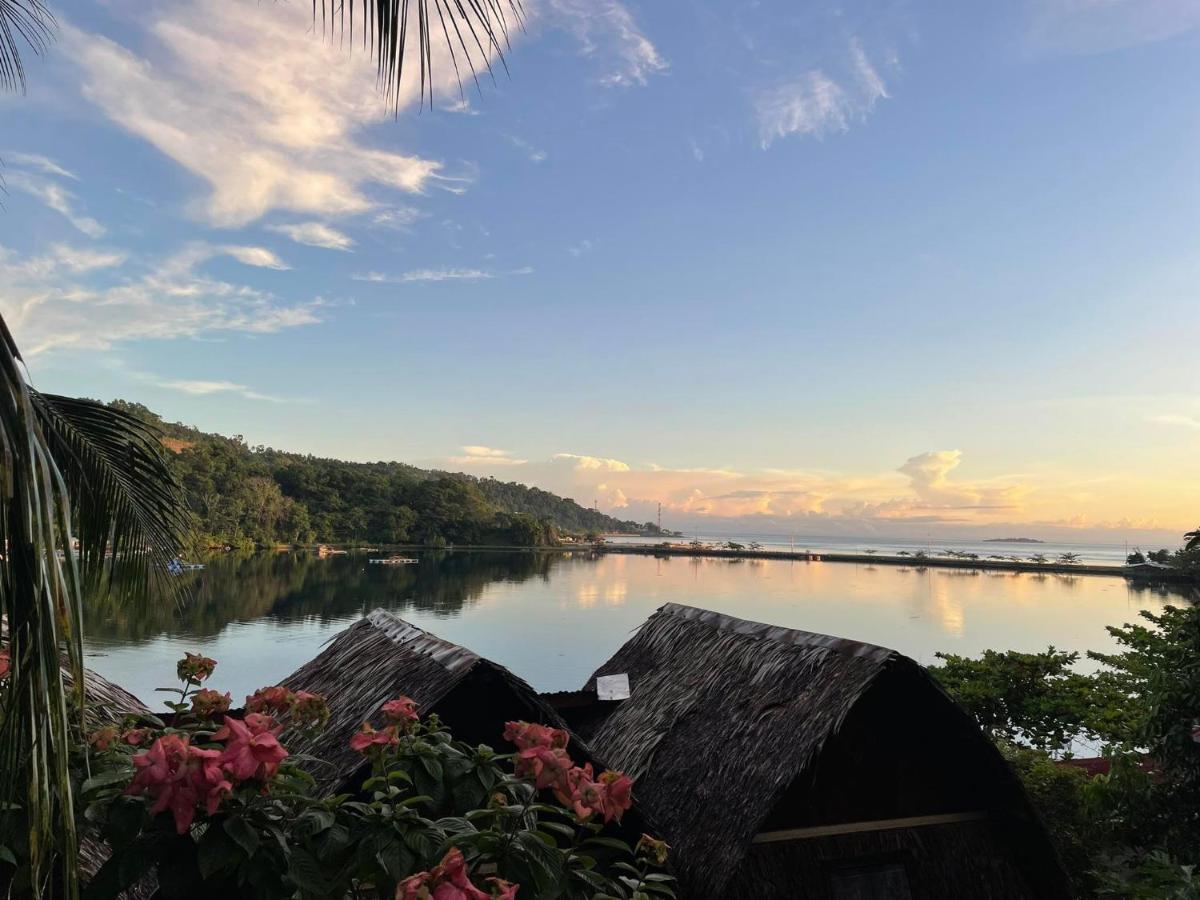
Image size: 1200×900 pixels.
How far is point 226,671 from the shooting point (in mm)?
20891

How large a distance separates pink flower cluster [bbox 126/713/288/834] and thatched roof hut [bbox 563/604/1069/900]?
3.17m

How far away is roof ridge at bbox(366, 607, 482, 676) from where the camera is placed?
441cm

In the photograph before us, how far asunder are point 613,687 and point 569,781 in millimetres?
4826

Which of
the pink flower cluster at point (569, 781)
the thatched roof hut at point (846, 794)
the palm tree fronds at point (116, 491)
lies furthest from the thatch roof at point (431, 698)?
the pink flower cluster at point (569, 781)

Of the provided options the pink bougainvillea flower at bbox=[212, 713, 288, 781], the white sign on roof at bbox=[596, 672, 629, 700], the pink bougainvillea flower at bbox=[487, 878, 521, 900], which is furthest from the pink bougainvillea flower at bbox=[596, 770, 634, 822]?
the white sign on roof at bbox=[596, 672, 629, 700]

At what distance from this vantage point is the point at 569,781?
180cm

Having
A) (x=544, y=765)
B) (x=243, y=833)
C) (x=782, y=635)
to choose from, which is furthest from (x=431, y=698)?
(x=243, y=833)

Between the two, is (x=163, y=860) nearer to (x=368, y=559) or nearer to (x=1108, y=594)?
(x=1108, y=594)

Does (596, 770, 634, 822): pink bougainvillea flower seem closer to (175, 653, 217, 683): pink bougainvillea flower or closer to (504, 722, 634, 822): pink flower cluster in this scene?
(504, 722, 634, 822): pink flower cluster

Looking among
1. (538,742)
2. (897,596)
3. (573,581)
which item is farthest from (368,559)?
(538,742)

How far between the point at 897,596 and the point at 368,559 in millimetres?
40106

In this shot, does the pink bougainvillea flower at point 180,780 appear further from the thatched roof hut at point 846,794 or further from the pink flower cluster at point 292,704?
the thatched roof hut at point 846,794

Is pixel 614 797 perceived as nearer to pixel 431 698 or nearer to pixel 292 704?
pixel 292 704

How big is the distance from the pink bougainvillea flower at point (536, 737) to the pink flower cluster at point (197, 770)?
0.62 meters
